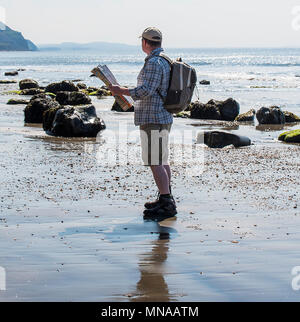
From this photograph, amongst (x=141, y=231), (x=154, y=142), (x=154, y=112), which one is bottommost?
(x=141, y=231)

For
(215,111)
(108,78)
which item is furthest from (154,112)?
(215,111)

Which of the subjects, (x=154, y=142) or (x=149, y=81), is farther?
(x=154, y=142)

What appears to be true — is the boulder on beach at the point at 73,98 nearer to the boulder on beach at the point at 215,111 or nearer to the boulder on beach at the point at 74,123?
the boulder on beach at the point at 215,111

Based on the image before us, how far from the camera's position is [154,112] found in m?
6.33

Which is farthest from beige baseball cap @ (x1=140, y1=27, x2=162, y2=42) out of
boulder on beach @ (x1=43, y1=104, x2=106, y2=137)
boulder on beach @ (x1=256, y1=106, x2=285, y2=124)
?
boulder on beach @ (x1=256, y1=106, x2=285, y2=124)

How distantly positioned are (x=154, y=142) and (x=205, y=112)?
13500 millimetres

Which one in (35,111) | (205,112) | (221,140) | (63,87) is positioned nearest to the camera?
(221,140)

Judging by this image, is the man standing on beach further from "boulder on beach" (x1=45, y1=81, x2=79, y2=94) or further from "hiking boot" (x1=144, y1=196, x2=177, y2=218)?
"boulder on beach" (x1=45, y1=81, x2=79, y2=94)

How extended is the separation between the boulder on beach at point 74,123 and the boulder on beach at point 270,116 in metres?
6.35

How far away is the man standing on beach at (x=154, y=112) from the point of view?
613cm

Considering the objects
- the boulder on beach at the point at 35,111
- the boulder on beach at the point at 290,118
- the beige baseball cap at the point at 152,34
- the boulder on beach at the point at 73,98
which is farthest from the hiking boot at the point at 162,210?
the boulder on beach at the point at 73,98

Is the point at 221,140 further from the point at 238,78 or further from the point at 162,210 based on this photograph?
the point at 238,78

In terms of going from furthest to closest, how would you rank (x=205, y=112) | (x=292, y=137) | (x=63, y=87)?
1. (x=63, y=87)
2. (x=205, y=112)
3. (x=292, y=137)
